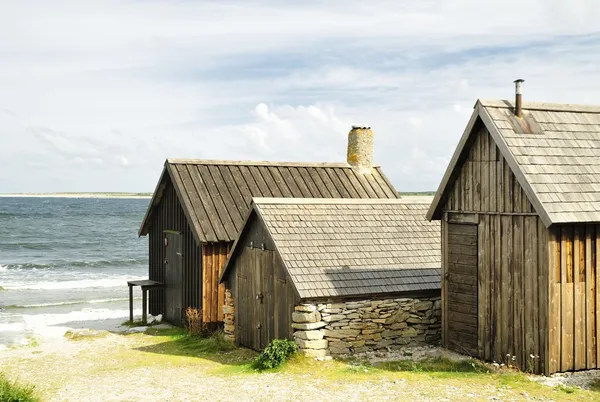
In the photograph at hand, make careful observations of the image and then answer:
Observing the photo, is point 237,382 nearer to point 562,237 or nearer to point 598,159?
point 562,237

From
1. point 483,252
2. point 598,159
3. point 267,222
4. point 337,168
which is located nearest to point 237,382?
point 267,222

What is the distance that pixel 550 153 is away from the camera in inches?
575

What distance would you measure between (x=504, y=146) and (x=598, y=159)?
7.20 ft

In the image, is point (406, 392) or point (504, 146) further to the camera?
point (504, 146)

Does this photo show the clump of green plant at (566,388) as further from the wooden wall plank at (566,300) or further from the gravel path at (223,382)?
Answer: the wooden wall plank at (566,300)

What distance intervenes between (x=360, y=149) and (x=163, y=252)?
8.18 m

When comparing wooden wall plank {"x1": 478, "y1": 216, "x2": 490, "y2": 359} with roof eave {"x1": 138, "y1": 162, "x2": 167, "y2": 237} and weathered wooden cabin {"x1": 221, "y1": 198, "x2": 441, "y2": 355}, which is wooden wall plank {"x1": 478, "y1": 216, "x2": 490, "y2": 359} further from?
roof eave {"x1": 138, "y1": 162, "x2": 167, "y2": 237}

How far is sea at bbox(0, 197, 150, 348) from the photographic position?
28.1 meters

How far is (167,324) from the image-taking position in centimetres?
2495

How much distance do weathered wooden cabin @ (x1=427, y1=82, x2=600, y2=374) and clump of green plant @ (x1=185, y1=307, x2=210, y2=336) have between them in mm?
8271

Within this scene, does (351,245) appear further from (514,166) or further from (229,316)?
(514,166)

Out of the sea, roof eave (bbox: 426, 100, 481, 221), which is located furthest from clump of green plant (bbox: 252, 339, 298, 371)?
the sea

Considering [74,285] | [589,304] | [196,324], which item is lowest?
[74,285]

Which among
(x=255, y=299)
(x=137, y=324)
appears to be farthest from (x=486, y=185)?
(x=137, y=324)
